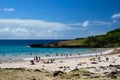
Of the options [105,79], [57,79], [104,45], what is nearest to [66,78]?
[57,79]

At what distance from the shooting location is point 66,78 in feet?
75.7

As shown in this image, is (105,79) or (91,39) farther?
(91,39)

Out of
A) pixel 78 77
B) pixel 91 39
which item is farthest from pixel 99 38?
pixel 78 77

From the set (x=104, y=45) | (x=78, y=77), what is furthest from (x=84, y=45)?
(x=78, y=77)

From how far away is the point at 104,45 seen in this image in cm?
16762

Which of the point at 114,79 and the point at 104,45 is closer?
the point at 114,79

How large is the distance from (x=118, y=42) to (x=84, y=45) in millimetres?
18672

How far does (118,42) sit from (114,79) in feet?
492

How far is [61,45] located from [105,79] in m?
154

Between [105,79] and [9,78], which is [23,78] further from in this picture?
[105,79]

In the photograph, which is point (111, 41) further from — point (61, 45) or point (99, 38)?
point (61, 45)

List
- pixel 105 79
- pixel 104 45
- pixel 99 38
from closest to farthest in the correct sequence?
pixel 105 79 → pixel 104 45 → pixel 99 38

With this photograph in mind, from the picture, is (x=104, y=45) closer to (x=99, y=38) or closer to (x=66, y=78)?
(x=99, y=38)

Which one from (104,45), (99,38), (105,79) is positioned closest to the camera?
(105,79)
